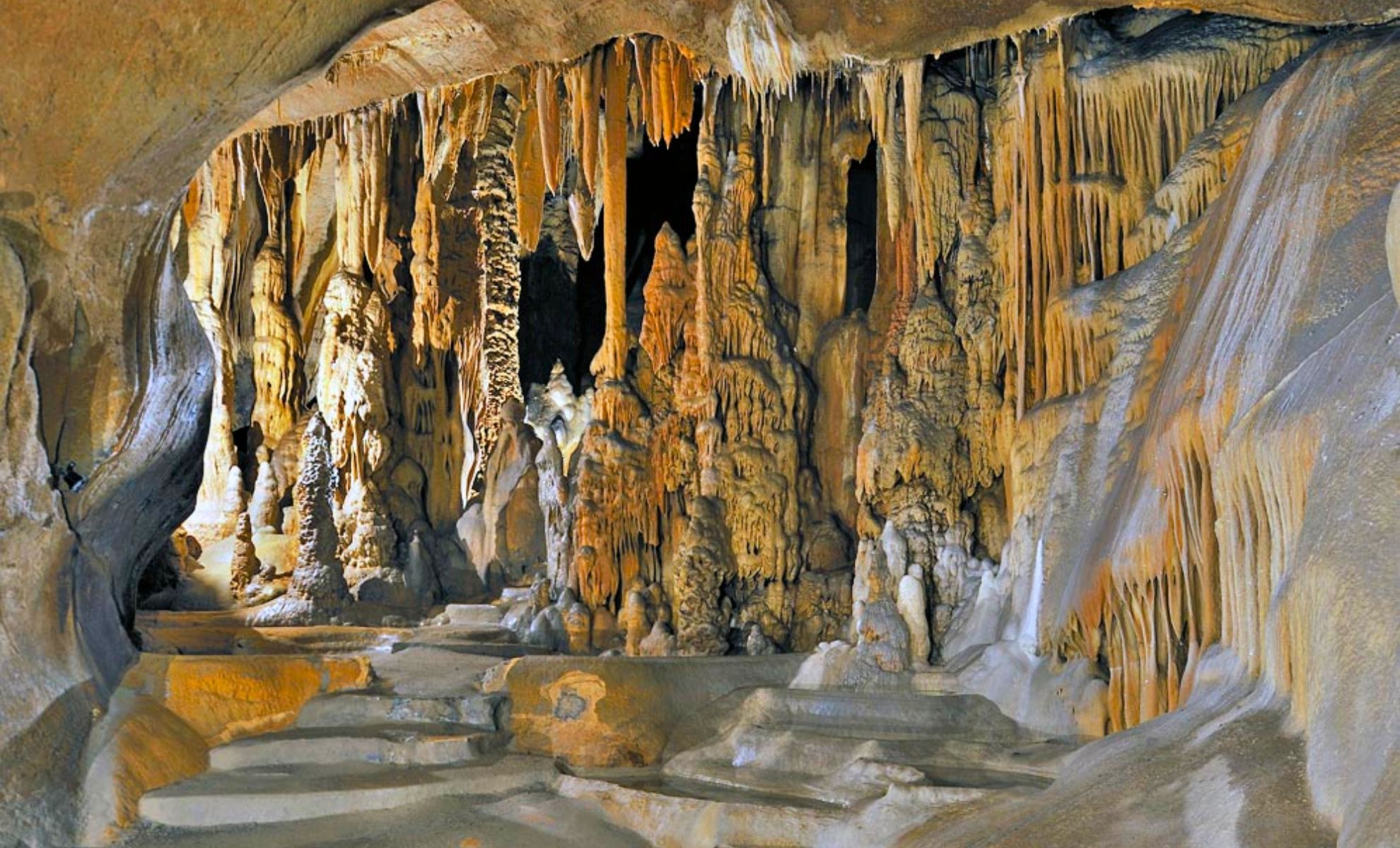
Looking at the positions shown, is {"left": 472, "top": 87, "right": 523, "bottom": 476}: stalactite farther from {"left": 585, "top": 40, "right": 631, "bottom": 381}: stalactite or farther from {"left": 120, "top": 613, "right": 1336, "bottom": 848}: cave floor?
{"left": 120, "top": 613, "right": 1336, "bottom": 848}: cave floor

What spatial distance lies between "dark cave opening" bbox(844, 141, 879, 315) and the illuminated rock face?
148mm

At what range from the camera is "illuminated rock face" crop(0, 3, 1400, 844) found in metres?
5.94

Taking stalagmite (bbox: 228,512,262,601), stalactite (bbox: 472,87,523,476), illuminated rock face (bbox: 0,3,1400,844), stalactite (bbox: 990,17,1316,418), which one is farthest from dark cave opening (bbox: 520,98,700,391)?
stalactite (bbox: 990,17,1316,418)

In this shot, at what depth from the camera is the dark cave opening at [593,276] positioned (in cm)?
1947

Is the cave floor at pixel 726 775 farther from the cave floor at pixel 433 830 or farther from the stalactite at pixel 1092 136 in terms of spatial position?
the stalactite at pixel 1092 136

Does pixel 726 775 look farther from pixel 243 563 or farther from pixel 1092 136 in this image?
pixel 243 563

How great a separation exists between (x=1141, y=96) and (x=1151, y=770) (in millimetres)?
6573

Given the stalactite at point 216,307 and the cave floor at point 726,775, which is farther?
the stalactite at point 216,307

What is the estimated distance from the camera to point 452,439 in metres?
Result: 19.2

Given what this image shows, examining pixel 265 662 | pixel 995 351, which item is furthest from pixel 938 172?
pixel 265 662

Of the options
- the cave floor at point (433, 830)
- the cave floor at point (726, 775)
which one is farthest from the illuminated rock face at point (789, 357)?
the cave floor at point (433, 830)

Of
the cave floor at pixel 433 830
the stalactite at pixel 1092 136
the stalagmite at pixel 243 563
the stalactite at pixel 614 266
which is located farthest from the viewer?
A: the stalagmite at pixel 243 563

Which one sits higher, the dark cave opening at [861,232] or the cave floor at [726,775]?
the dark cave opening at [861,232]

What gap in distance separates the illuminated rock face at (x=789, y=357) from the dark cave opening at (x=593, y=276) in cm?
43
